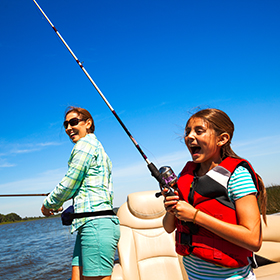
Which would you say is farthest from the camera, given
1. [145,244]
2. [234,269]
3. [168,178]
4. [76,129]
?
[145,244]

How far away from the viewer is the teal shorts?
5.97ft

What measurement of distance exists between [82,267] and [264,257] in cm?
Answer: 229

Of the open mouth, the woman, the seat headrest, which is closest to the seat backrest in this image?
the seat headrest

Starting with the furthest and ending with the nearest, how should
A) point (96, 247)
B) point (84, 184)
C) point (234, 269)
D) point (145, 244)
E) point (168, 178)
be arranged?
point (145, 244), point (84, 184), point (96, 247), point (168, 178), point (234, 269)

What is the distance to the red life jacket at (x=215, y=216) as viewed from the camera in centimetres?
121

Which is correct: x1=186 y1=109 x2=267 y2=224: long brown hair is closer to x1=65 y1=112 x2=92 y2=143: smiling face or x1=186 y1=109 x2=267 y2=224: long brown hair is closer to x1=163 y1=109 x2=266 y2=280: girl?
x1=163 y1=109 x2=266 y2=280: girl

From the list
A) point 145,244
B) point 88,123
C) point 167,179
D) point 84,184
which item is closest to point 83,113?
point 88,123

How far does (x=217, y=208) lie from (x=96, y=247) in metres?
0.95

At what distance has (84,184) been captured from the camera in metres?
1.94

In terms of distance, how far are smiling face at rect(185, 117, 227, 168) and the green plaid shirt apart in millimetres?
808

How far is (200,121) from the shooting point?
1408 mm

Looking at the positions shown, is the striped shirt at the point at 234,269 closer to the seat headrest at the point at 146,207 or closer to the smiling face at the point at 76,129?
the smiling face at the point at 76,129

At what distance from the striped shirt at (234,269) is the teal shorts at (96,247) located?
75 cm

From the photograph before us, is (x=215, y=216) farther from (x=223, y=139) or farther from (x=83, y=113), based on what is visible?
(x=83, y=113)
